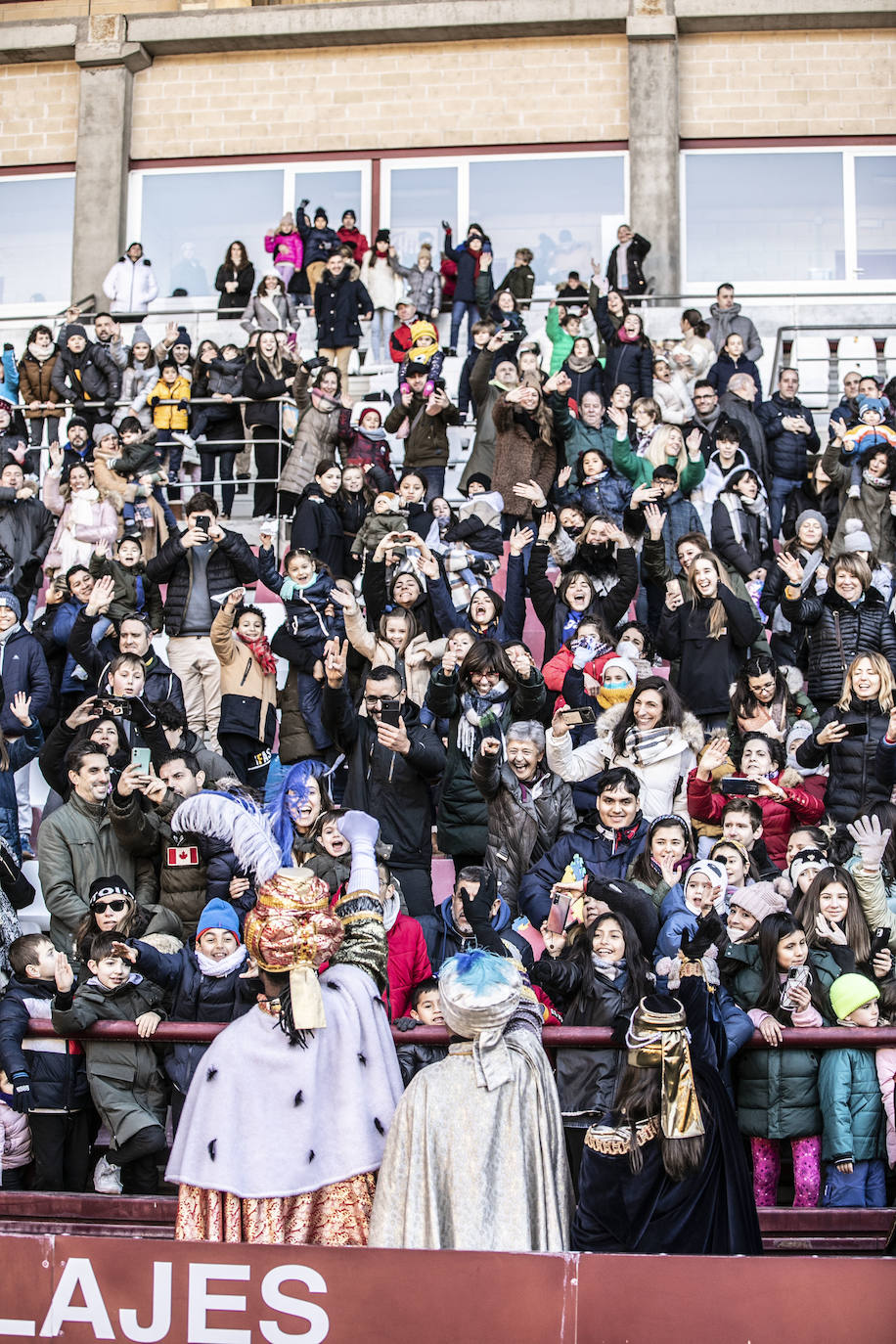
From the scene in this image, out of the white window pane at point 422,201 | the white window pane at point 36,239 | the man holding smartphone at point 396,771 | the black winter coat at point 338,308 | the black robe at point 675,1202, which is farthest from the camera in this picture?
the white window pane at point 36,239

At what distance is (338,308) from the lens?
17.7m

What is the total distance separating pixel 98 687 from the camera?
33.1 ft

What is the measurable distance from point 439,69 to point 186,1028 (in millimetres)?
18955

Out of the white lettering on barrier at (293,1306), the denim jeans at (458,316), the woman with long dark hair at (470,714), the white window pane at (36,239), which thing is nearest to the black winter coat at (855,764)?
the woman with long dark hair at (470,714)

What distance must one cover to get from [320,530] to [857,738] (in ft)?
16.0

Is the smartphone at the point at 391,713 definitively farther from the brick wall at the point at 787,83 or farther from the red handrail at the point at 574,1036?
the brick wall at the point at 787,83

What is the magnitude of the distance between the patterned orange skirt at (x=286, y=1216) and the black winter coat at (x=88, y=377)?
1197cm

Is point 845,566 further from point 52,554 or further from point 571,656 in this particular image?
point 52,554

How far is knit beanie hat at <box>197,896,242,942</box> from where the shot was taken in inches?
289

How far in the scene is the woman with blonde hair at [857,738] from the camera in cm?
931

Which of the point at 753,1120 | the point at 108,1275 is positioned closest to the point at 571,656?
the point at 753,1120

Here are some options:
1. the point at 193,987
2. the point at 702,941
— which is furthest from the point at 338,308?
the point at 702,941

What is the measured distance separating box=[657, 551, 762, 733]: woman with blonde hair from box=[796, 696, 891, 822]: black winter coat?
4.03 ft

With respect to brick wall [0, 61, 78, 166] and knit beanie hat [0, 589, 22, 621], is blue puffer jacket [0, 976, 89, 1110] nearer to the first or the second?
knit beanie hat [0, 589, 22, 621]
